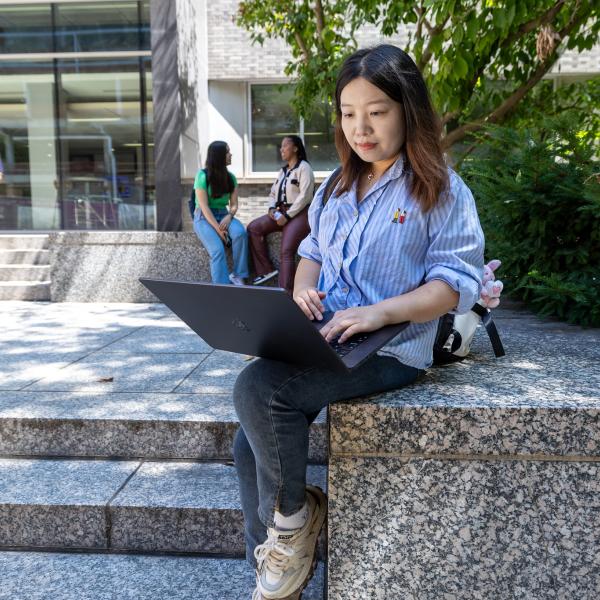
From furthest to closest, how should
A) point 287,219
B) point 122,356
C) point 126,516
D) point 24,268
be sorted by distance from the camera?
point 24,268, point 287,219, point 122,356, point 126,516

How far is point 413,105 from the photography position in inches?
81.1

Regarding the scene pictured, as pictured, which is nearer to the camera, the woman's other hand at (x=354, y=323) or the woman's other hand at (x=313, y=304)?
the woman's other hand at (x=354, y=323)

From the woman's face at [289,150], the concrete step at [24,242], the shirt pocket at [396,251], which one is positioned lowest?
the concrete step at [24,242]

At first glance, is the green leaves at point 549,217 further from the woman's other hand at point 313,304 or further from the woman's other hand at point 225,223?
the woman's other hand at point 225,223

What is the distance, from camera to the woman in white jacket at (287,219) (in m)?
6.91

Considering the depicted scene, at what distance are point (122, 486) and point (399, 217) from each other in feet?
6.00

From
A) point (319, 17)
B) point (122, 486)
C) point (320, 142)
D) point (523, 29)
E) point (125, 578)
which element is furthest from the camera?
point (320, 142)

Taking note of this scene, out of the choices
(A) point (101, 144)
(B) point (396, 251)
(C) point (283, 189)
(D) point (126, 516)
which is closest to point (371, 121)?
(B) point (396, 251)

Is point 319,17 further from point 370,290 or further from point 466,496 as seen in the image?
point 466,496

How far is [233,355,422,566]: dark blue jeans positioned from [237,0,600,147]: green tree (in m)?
2.95

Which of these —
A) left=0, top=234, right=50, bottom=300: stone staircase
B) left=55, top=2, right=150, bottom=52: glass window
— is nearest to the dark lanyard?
left=0, top=234, right=50, bottom=300: stone staircase

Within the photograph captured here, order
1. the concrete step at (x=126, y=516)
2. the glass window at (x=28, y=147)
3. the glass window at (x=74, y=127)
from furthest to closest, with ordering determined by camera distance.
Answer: the glass window at (x=28, y=147), the glass window at (x=74, y=127), the concrete step at (x=126, y=516)

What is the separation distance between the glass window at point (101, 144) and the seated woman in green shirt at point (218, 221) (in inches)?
207

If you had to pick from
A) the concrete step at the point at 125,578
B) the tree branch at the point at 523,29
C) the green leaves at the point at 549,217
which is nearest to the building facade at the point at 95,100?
the tree branch at the point at 523,29
